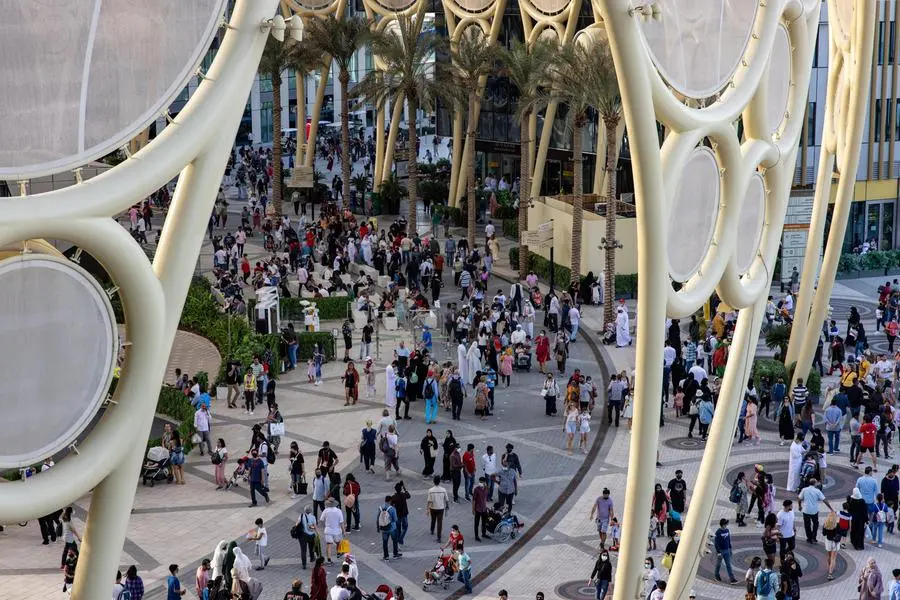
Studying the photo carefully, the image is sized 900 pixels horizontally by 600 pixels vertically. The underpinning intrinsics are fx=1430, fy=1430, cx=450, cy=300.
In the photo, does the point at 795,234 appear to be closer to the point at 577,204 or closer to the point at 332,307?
the point at 577,204

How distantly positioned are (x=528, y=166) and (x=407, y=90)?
654 cm

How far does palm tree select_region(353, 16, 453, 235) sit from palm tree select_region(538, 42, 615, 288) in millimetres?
9007

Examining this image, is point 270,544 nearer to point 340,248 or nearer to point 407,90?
point 340,248

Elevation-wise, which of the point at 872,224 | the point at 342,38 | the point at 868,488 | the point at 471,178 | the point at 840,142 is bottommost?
the point at 868,488

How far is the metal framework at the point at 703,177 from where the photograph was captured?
56.9 feet

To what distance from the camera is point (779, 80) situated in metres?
22.4

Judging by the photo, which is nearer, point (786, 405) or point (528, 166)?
point (786, 405)

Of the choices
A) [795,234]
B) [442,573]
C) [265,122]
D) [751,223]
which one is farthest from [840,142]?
[265,122]

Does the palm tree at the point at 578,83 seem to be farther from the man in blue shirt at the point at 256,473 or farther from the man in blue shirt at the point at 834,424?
the man in blue shirt at the point at 256,473

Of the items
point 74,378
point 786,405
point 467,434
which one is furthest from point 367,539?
point 74,378

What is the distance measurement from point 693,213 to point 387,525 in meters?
7.33

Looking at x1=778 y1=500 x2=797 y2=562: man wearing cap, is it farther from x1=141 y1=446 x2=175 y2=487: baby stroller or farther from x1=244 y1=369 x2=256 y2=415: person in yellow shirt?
x1=244 y1=369 x2=256 y2=415: person in yellow shirt

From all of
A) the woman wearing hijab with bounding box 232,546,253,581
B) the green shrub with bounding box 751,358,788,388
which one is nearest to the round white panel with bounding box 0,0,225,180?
the woman wearing hijab with bounding box 232,546,253,581

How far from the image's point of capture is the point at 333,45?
54.5 m
